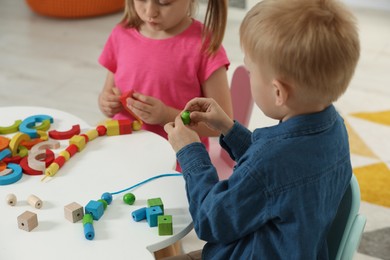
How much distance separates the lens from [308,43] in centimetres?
83

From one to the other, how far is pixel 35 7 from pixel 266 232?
128 inches

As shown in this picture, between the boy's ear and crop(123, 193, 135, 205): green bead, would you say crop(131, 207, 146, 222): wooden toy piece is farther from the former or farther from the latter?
the boy's ear

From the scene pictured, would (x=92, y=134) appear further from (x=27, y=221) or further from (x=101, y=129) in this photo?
(x=27, y=221)

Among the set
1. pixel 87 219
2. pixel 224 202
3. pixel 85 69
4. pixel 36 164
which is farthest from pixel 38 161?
pixel 85 69

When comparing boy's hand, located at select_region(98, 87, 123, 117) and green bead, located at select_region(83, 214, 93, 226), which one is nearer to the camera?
green bead, located at select_region(83, 214, 93, 226)

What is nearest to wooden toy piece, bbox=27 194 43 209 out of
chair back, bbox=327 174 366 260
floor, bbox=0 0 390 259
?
chair back, bbox=327 174 366 260

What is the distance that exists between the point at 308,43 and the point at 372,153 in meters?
1.65

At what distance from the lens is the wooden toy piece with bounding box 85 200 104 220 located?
0.98m

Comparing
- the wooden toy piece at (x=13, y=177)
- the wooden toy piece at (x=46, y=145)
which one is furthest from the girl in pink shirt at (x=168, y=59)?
the wooden toy piece at (x=13, y=177)

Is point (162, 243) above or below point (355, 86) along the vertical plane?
above

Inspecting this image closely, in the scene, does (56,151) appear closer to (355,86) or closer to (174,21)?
(174,21)

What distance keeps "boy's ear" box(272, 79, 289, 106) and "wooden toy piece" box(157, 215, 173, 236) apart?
279 millimetres

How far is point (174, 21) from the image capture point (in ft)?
4.64

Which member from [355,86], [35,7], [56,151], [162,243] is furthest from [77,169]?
[35,7]
